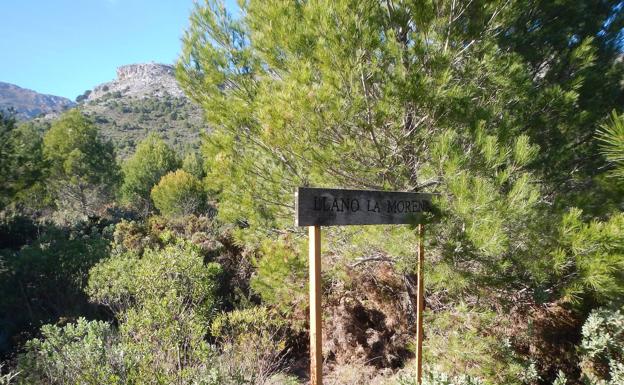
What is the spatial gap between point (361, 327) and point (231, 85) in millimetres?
3698

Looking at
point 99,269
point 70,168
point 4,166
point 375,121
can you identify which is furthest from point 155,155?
point 375,121

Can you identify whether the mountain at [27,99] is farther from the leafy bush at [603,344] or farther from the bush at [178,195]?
the leafy bush at [603,344]

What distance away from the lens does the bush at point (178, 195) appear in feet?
53.3

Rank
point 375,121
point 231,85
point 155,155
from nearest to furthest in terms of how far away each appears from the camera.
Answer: point 375,121 < point 231,85 < point 155,155

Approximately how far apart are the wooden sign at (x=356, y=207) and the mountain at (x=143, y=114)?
3560cm

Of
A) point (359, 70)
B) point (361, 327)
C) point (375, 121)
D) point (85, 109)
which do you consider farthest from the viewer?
point (85, 109)

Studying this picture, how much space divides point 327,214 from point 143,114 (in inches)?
2816

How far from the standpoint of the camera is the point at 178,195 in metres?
16.3

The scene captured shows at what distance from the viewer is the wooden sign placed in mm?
1896

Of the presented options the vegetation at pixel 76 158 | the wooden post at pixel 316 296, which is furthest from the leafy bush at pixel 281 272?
the vegetation at pixel 76 158

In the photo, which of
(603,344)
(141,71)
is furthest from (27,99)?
(603,344)

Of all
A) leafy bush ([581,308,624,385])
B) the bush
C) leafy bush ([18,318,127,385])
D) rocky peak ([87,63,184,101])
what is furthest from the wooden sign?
rocky peak ([87,63,184,101])

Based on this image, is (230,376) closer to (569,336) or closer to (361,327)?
(361,327)

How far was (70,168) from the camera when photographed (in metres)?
16.5
